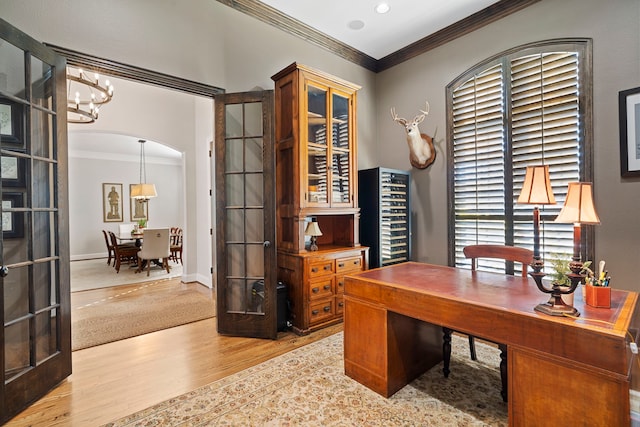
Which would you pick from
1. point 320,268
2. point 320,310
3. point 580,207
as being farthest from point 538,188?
point 320,310

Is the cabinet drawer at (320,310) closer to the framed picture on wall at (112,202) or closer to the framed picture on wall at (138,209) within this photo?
the framed picture on wall at (138,209)

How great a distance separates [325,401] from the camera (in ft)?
6.57

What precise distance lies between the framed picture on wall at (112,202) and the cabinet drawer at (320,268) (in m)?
8.22

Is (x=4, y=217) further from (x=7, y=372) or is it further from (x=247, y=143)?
(x=247, y=143)

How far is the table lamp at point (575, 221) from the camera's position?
1.38m

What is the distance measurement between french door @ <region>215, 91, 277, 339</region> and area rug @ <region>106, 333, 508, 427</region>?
0.77 meters

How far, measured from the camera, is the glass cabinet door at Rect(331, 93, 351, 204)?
3.44 m

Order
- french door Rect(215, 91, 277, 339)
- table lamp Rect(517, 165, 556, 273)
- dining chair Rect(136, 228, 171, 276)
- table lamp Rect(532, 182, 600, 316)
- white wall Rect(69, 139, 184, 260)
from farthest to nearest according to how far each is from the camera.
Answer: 1. white wall Rect(69, 139, 184, 260)
2. dining chair Rect(136, 228, 171, 276)
3. french door Rect(215, 91, 277, 339)
4. table lamp Rect(517, 165, 556, 273)
5. table lamp Rect(532, 182, 600, 316)

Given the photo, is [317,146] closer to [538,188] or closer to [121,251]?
[538,188]

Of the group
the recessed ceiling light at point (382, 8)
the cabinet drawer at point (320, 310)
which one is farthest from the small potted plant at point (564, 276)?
the recessed ceiling light at point (382, 8)

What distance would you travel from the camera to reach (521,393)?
1477 mm

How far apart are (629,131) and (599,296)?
1883 millimetres

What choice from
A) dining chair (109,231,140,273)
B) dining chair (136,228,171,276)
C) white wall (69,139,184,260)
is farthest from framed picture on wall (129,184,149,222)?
dining chair (136,228,171,276)

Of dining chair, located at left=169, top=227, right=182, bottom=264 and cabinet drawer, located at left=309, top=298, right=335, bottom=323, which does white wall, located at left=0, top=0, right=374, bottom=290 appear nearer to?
dining chair, located at left=169, top=227, right=182, bottom=264
